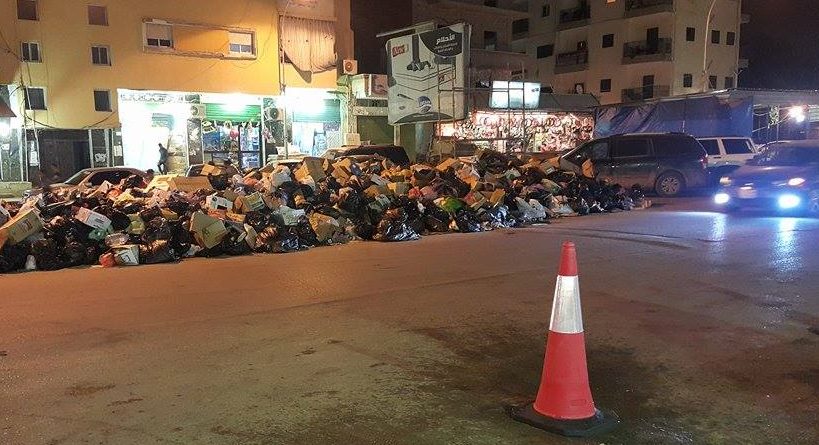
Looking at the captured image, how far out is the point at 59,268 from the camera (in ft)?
30.9

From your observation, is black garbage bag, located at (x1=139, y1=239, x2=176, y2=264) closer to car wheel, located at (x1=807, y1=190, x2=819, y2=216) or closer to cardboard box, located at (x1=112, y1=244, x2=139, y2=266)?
cardboard box, located at (x1=112, y1=244, x2=139, y2=266)

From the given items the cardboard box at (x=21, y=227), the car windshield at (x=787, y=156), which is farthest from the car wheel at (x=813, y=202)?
the cardboard box at (x=21, y=227)

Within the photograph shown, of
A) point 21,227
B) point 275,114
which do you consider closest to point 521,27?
point 275,114

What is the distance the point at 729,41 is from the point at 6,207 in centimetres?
5030

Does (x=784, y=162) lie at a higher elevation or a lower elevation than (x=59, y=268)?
higher

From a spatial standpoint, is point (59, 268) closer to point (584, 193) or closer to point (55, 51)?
point (584, 193)

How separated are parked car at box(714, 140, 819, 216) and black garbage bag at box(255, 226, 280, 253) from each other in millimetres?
10255

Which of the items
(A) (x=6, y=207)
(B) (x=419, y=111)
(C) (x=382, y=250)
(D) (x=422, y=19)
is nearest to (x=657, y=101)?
(B) (x=419, y=111)

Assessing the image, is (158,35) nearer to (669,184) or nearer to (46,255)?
(46,255)

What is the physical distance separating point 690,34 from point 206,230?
4456cm

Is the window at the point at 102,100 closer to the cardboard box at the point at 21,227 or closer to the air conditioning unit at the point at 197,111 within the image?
the air conditioning unit at the point at 197,111

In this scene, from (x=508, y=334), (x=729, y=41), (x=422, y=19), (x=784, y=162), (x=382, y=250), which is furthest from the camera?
(x=729, y=41)

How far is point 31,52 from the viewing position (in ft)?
75.8

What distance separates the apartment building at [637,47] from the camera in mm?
45188
